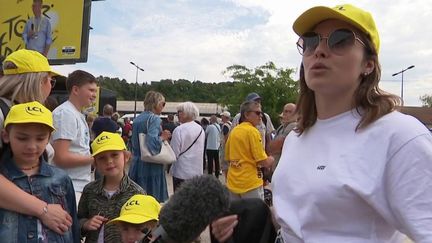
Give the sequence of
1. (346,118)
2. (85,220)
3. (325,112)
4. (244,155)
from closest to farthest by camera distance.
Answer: (346,118) < (325,112) < (85,220) < (244,155)

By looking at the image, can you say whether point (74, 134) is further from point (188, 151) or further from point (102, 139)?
point (188, 151)

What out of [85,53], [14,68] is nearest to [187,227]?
[14,68]

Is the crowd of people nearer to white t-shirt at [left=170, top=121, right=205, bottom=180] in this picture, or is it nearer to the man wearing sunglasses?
the man wearing sunglasses

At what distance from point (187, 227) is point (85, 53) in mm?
12148

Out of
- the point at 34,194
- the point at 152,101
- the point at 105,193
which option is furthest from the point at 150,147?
the point at 34,194

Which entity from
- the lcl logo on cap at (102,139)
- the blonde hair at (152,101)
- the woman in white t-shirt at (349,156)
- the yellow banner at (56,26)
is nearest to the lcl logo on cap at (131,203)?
the lcl logo on cap at (102,139)

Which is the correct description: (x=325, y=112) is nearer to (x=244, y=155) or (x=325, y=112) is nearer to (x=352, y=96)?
(x=352, y=96)

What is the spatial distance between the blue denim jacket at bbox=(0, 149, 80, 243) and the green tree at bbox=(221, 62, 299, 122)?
3783cm

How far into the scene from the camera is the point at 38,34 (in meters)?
12.1

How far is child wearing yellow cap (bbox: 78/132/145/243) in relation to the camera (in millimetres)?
3070

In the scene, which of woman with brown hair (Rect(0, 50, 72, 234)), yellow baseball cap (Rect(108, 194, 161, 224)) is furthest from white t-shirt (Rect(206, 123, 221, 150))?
woman with brown hair (Rect(0, 50, 72, 234))

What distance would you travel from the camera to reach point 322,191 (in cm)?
151

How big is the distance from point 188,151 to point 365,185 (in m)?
5.46

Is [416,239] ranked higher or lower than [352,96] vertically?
lower
